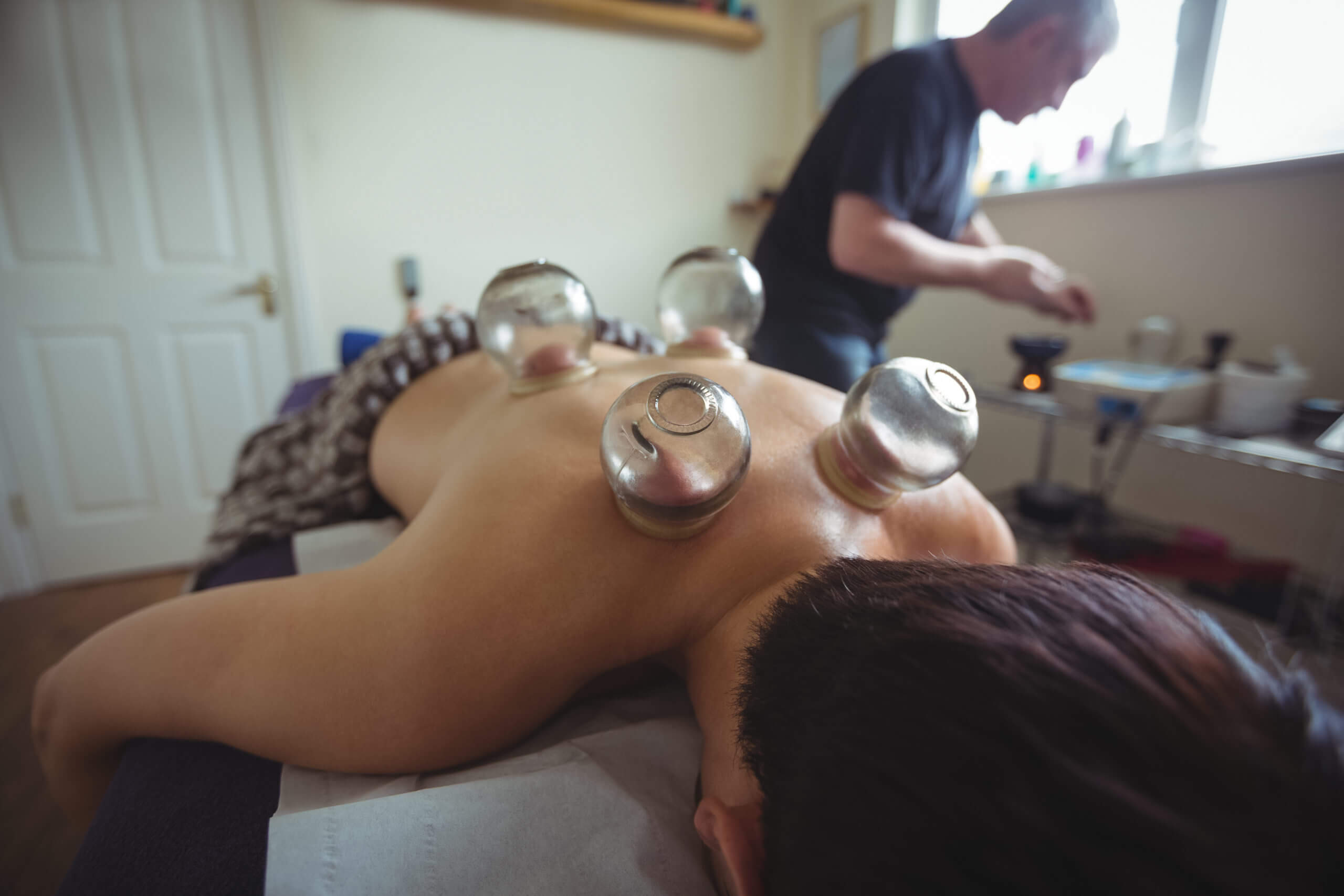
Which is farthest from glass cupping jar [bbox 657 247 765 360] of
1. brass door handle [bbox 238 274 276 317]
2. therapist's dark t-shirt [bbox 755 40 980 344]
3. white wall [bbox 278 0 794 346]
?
brass door handle [bbox 238 274 276 317]

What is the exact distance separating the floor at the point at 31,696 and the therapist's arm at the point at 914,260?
152cm

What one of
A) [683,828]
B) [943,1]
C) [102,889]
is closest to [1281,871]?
[683,828]

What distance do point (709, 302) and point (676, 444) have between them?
300 millimetres

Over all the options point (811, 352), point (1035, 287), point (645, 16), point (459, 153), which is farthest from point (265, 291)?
point (1035, 287)

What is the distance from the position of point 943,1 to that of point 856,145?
Answer: 0.81 meters

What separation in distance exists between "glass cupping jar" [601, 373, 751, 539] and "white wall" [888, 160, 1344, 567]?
5.06 ft

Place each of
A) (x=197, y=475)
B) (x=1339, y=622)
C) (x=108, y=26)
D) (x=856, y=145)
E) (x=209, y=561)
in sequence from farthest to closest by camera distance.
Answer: (x=197, y=475), (x=108, y=26), (x=1339, y=622), (x=856, y=145), (x=209, y=561)

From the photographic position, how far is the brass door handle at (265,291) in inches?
79.4

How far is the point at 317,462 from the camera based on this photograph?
3.03 feet

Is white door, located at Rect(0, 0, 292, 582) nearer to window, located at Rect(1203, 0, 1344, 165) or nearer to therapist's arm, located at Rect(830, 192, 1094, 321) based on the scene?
therapist's arm, located at Rect(830, 192, 1094, 321)

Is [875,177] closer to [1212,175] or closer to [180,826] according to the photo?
[1212,175]

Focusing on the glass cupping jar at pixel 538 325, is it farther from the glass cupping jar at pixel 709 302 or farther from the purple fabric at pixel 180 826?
the purple fabric at pixel 180 826

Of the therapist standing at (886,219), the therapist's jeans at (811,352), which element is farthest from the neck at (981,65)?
the therapist's jeans at (811,352)

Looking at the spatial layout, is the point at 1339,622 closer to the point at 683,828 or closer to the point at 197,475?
the point at 683,828
